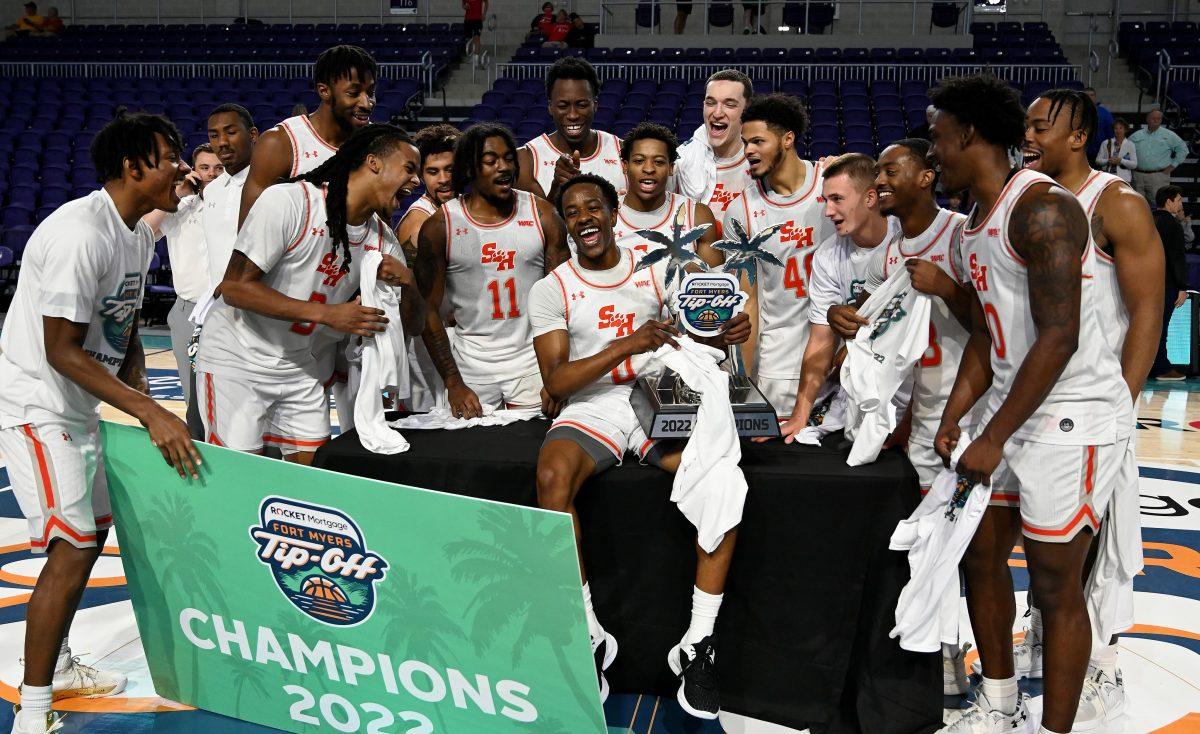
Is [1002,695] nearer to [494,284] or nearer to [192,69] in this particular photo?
[494,284]

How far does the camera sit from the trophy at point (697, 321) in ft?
10.0

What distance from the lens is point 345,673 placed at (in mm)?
2941

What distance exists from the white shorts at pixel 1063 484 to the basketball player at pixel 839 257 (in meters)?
0.84

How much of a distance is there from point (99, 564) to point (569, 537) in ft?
9.15

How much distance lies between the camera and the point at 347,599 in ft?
9.32

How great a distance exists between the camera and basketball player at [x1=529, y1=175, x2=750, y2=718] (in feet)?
9.90

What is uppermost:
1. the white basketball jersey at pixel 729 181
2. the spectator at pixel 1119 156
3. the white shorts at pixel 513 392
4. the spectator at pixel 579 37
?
the spectator at pixel 579 37

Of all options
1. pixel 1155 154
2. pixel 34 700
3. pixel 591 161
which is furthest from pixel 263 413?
pixel 1155 154

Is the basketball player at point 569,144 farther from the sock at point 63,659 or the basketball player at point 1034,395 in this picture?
the sock at point 63,659

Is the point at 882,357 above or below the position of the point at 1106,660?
above

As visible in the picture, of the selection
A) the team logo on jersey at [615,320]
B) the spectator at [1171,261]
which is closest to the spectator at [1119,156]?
the spectator at [1171,261]

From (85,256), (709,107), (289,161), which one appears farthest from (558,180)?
(85,256)

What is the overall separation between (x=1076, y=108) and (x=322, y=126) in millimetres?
2750

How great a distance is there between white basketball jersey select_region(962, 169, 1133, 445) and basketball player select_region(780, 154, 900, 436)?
2.45ft
